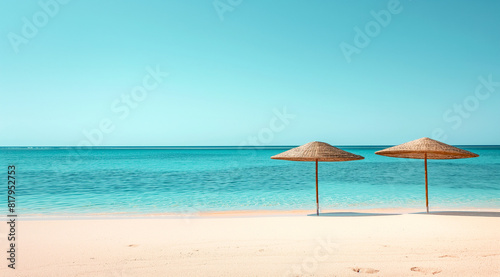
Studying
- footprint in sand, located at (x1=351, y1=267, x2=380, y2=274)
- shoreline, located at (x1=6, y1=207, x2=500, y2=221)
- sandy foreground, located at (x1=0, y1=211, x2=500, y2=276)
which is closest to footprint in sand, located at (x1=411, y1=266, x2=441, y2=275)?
sandy foreground, located at (x1=0, y1=211, x2=500, y2=276)

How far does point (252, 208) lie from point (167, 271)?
6.36 metres

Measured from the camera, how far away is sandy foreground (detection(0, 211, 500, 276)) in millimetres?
3770

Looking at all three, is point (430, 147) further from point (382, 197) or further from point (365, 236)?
point (382, 197)

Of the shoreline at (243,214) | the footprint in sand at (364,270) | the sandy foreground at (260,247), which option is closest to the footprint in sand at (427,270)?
the sandy foreground at (260,247)

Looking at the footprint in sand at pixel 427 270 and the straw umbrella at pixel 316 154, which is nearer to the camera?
the footprint in sand at pixel 427 270

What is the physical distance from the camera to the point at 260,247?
15.4 feet

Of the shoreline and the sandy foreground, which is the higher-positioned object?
the sandy foreground

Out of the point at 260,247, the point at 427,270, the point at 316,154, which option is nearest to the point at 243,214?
the point at 316,154

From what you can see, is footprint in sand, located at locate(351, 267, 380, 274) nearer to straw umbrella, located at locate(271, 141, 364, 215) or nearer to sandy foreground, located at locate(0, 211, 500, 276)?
sandy foreground, located at locate(0, 211, 500, 276)

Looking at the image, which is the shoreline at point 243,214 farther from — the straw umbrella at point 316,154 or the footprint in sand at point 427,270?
the footprint in sand at point 427,270

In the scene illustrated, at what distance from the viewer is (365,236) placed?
5328 millimetres

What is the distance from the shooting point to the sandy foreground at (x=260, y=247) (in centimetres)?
377

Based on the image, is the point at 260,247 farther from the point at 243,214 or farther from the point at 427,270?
the point at 243,214

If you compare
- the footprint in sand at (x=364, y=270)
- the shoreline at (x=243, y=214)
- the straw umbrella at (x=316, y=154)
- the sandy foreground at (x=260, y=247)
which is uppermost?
the straw umbrella at (x=316, y=154)
